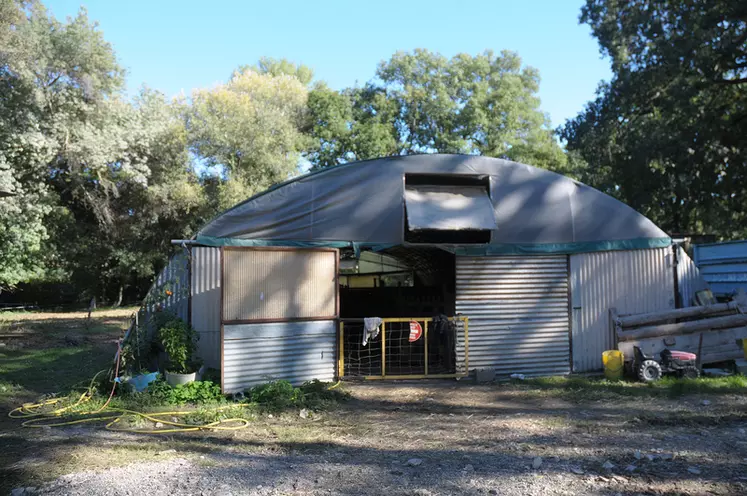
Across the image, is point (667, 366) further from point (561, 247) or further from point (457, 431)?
point (457, 431)

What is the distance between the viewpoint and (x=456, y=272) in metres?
10.3

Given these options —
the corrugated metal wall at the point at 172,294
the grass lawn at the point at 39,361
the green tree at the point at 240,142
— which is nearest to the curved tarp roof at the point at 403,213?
the corrugated metal wall at the point at 172,294

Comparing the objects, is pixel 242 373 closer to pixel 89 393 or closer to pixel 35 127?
pixel 89 393

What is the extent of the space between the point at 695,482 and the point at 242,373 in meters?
6.30

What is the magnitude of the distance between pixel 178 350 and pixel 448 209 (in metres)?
5.38

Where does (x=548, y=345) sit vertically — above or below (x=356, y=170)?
below

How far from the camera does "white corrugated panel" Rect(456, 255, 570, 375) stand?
10.3 metres

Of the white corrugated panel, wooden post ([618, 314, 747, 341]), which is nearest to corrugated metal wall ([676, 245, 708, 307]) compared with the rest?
wooden post ([618, 314, 747, 341])

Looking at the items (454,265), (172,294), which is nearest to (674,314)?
(454,265)

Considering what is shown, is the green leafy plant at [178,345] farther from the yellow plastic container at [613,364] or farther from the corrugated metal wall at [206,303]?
the yellow plastic container at [613,364]

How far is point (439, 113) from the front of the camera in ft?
112

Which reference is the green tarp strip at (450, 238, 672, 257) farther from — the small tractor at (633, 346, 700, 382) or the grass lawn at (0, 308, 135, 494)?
the grass lawn at (0, 308, 135, 494)

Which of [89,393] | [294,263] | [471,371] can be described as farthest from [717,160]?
[89,393]

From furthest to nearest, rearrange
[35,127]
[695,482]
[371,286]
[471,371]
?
[35,127]
[371,286]
[471,371]
[695,482]
